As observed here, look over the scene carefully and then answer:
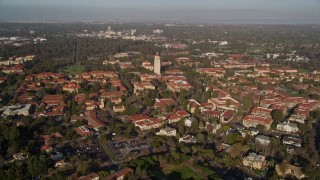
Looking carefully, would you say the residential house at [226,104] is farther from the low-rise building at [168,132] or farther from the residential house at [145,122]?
the low-rise building at [168,132]

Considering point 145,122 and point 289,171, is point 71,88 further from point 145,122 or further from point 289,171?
point 289,171

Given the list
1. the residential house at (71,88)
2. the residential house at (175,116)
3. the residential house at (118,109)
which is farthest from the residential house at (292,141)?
the residential house at (71,88)

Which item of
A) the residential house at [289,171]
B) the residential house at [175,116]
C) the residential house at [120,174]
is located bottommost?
the residential house at [289,171]

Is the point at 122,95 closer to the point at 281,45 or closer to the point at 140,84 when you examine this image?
the point at 140,84

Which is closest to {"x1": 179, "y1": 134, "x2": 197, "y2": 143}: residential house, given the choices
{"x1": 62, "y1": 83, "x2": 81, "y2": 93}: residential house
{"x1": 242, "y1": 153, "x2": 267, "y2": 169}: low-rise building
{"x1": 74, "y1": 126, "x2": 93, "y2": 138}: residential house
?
{"x1": 242, "y1": 153, "x2": 267, "y2": 169}: low-rise building

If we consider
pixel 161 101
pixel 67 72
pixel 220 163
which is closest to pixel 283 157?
pixel 220 163

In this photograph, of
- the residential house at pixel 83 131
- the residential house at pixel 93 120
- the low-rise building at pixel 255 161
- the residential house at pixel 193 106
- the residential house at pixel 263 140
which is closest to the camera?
the low-rise building at pixel 255 161
